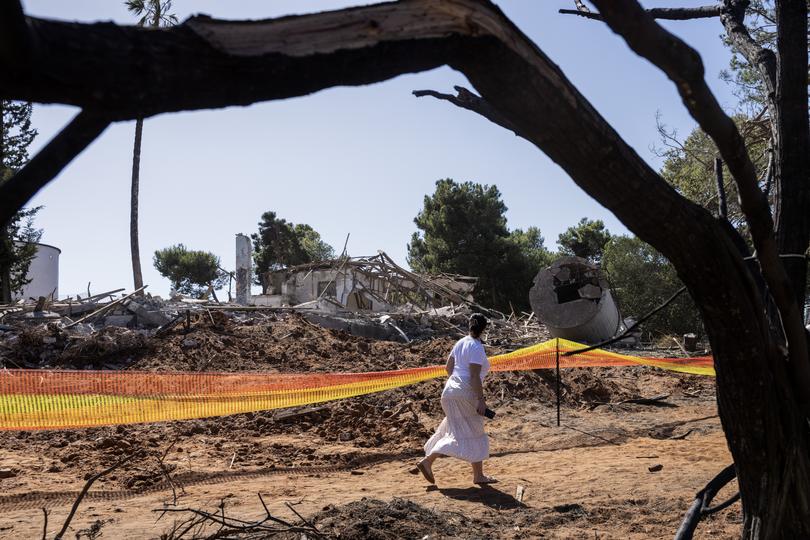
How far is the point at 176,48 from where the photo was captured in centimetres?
182

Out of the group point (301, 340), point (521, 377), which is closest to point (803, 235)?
point (521, 377)

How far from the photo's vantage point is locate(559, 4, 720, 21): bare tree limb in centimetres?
460

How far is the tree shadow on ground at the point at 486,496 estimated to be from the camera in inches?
235

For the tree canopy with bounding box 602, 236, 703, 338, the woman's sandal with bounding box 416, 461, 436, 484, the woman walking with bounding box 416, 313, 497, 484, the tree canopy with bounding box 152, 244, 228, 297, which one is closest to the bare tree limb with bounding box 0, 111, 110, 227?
the woman walking with bounding box 416, 313, 497, 484

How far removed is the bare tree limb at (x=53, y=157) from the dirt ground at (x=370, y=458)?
9.73 feet

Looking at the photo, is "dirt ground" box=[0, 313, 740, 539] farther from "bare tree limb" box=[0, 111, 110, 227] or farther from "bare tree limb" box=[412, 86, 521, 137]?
"bare tree limb" box=[0, 111, 110, 227]

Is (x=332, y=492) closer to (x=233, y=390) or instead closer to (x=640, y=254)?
(x=233, y=390)

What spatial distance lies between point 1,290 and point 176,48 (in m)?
28.0

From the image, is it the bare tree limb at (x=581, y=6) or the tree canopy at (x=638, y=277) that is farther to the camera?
the tree canopy at (x=638, y=277)

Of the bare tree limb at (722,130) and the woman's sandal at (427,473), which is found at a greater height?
the bare tree limb at (722,130)

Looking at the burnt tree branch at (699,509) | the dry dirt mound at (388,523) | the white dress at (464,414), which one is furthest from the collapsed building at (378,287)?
the burnt tree branch at (699,509)

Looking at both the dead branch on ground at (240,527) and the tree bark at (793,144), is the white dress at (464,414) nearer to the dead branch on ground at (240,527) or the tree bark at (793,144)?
the dead branch on ground at (240,527)

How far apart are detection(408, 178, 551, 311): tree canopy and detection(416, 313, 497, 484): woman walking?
32431 mm

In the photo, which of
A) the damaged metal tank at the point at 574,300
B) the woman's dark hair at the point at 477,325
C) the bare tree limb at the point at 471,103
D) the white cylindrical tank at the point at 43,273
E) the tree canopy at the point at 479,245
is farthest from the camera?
the tree canopy at the point at 479,245
